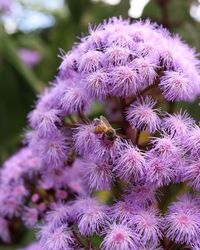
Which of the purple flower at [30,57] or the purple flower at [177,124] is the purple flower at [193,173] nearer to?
the purple flower at [177,124]

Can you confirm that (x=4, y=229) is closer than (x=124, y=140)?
No

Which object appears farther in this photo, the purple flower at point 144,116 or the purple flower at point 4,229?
the purple flower at point 4,229

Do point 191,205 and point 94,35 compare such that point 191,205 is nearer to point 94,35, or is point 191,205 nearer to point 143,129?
point 143,129

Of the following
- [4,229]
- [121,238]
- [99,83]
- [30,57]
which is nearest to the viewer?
[121,238]

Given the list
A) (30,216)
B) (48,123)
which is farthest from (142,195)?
(30,216)

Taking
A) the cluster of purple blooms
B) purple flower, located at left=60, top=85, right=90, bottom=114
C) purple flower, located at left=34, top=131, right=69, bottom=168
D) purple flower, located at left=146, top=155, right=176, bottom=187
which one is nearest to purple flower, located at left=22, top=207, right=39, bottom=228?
the cluster of purple blooms

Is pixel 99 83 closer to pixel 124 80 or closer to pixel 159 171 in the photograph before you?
pixel 124 80

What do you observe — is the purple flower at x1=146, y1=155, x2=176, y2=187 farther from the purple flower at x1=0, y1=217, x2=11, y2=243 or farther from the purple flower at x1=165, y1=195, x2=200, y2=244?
the purple flower at x1=0, y1=217, x2=11, y2=243

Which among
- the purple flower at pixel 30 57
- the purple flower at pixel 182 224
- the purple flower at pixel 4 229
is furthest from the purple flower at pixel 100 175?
the purple flower at pixel 30 57

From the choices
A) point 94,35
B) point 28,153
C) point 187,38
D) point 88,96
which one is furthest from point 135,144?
point 187,38
